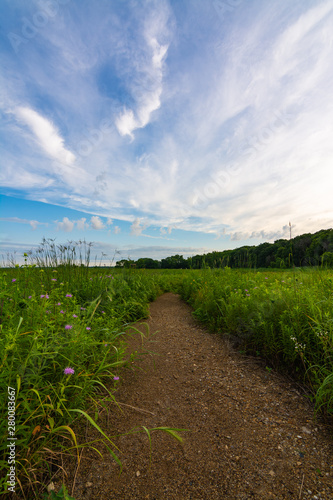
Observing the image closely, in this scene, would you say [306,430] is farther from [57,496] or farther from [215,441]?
[57,496]

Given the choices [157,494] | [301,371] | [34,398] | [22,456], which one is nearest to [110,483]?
[157,494]

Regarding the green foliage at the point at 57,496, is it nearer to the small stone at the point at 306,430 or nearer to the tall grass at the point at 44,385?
the tall grass at the point at 44,385

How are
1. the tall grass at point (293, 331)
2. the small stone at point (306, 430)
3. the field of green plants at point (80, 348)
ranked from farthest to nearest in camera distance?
the tall grass at point (293, 331) < the small stone at point (306, 430) < the field of green plants at point (80, 348)

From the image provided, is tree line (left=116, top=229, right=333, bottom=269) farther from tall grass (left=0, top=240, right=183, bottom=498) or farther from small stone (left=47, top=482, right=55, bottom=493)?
small stone (left=47, top=482, right=55, bottom=493)

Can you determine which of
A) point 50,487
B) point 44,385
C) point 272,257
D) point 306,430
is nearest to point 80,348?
point 44,385

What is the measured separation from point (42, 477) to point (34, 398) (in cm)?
46

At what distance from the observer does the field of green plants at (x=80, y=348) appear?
1447 millimetres

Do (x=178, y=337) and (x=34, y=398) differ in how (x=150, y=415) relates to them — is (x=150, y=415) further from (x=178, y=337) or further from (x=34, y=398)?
(x=178, y=337)

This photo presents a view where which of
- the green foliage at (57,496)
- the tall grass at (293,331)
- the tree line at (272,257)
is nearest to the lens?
the green foliage at (57,496)

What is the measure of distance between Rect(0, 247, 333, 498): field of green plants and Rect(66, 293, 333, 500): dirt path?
180mm

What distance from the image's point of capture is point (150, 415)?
209 cm


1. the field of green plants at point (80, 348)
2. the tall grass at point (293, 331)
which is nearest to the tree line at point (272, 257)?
the field of green plants at point (80, 348)

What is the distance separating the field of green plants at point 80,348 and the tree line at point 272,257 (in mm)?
654

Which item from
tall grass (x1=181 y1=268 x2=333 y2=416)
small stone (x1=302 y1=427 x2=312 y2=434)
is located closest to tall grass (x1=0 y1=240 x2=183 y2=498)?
small stone (x1=302 y1=427 x2=312 y2=434)
